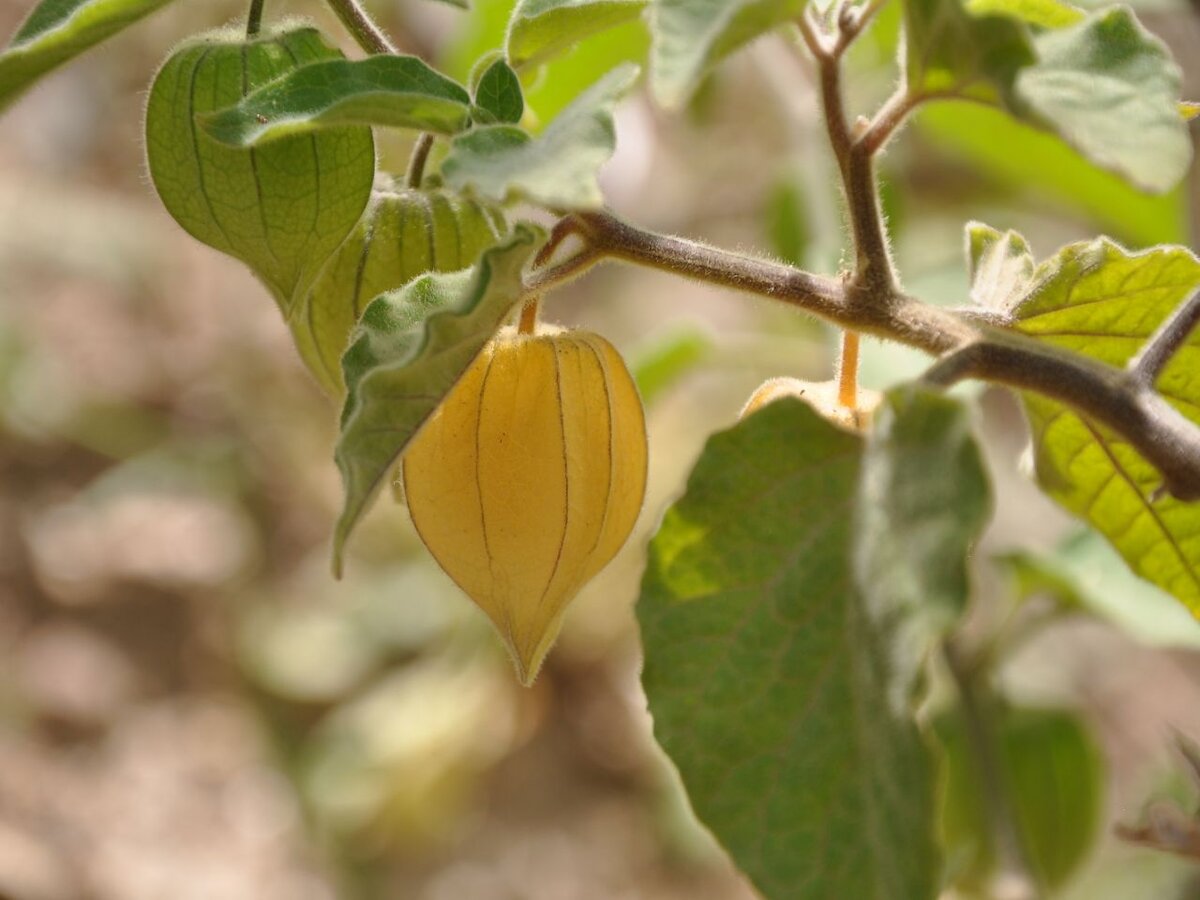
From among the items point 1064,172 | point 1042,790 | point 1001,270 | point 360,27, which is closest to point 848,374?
point 1001,270

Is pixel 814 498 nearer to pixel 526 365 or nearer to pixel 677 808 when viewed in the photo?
pixel 526 365

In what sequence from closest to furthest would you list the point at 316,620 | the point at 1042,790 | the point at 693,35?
1. the point at 693,35
2. the point at 1042,790
3. the point at 316,620

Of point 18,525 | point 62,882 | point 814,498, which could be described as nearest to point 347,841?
point 62,882

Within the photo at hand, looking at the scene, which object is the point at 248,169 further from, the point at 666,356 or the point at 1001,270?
the point at 666,356

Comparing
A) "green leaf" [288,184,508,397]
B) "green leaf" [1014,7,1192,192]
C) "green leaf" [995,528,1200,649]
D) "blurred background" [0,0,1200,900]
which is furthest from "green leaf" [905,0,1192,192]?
"blurred background" [0,0,1200,900]

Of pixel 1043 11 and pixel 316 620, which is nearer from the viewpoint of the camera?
pixel 1043 11

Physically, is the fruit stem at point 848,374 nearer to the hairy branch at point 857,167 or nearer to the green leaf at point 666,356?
the hairy branch at point 857,167
